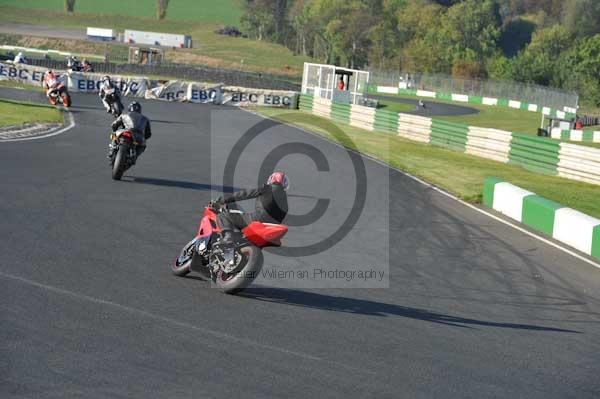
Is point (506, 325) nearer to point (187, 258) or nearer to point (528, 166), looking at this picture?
point (187, 258)

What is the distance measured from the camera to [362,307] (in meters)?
9.29

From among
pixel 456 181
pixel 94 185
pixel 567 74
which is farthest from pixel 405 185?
pixel 567 74

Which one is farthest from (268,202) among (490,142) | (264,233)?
(490,142)

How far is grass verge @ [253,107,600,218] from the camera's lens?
65.9ft

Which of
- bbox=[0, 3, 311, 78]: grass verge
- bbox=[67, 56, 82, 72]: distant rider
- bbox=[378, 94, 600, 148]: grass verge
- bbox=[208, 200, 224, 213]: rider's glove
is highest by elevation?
bbox=[0, 3, 311, 78]: grass verge

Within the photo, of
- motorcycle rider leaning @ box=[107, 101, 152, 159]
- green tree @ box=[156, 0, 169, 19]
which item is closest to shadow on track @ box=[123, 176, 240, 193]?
Result: motorcycle rider leaning @ box=[107, 101, 152, 159]

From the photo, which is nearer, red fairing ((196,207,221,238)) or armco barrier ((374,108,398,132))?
red fairing ((196,207,221,238))

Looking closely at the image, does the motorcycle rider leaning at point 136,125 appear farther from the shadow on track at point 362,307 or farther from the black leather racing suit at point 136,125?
the shadow on track at point 362,307

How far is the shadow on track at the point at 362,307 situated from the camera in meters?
9.05

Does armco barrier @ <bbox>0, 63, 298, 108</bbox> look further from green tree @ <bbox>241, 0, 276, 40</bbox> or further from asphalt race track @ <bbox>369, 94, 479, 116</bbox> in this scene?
green tree @ <bbox>241, 0, 276, 40</bbox>

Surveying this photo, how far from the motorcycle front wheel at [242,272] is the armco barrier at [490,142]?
661 inches

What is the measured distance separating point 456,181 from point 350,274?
1141 cm

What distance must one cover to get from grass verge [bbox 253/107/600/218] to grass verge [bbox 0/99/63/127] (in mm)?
9281

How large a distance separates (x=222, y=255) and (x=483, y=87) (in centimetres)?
7529
